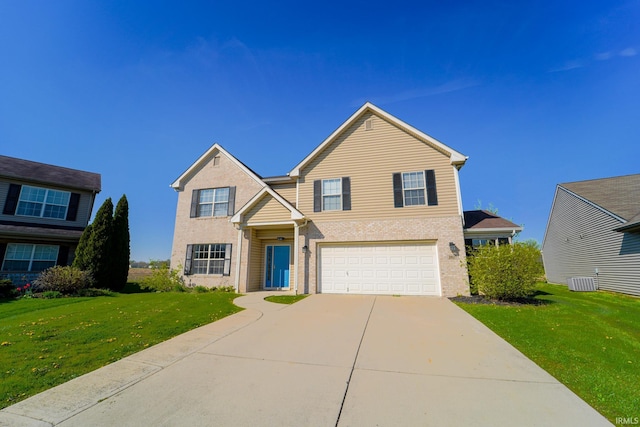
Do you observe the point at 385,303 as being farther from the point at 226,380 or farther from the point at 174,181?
the point at 174,181

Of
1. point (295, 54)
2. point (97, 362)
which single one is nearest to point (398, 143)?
point (295, 54)

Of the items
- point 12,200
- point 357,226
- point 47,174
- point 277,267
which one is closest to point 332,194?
point 357,226

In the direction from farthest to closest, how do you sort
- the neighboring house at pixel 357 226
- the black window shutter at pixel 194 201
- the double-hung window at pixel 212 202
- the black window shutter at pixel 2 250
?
the black window shutter at pixel 194 201 → the double-hung window at pixel 212 202 → the black window shutter at pixel 2 250 → the neighboring house at pixel 357 226

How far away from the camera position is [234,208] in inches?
579

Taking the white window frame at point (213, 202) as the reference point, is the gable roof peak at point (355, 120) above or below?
above

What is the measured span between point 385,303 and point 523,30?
1285cm

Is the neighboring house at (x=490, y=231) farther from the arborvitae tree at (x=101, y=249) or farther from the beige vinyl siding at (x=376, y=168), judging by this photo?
the arborvitae tree at (x=101, y=249)

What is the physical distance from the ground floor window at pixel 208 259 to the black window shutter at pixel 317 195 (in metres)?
5.57

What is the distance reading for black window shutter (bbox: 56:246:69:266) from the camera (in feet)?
48.0

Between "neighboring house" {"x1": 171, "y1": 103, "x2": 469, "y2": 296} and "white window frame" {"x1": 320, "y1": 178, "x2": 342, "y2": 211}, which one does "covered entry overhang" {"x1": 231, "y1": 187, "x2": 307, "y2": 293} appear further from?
"white window frame" {"x1": 320, "y1": 178, "x2": 342, "y2": 211}

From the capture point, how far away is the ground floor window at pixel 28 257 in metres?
13.5

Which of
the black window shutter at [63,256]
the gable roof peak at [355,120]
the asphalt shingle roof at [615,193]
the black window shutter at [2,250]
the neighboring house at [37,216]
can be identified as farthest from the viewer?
the black window shutter at [63,256]

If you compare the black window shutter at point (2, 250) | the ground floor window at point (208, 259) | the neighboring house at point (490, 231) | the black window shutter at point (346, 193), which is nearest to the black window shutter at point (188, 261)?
the ground floor window at point (208, 259)

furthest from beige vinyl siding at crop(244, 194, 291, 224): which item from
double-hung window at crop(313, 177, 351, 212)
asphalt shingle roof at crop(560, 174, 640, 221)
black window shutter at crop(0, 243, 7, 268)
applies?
asphalt shingle roof at crop(560, 174, 640, 221)
